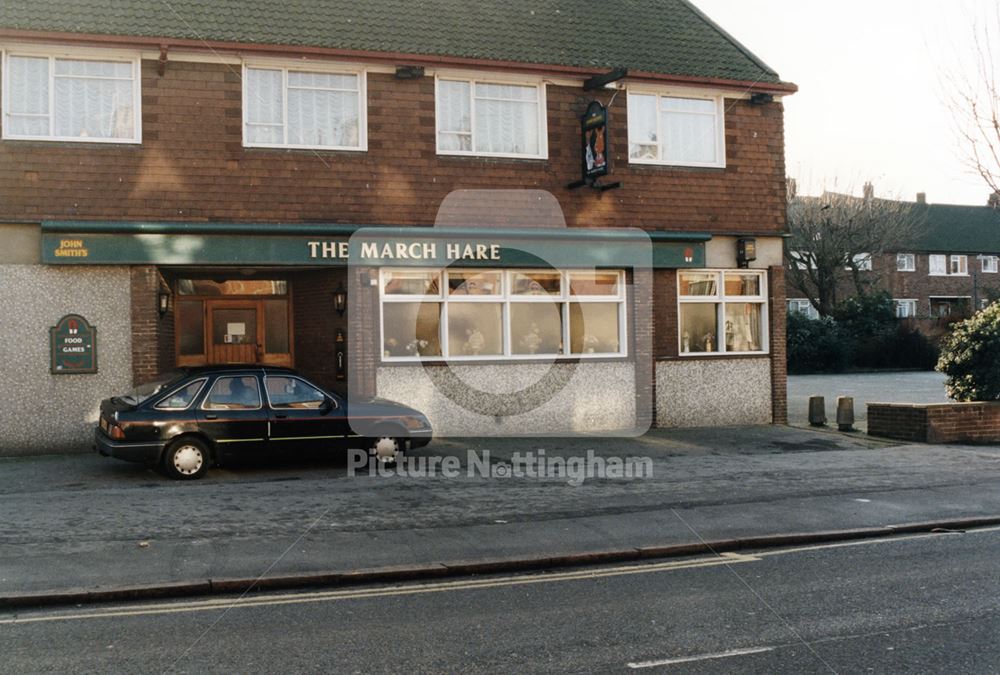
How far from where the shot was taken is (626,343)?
62.3ft

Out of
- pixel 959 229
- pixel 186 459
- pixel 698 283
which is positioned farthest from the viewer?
pixel 959 229

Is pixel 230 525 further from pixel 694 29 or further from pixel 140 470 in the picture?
pixel 694 29

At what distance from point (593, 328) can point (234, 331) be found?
6877 millimetres

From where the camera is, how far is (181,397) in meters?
13.1

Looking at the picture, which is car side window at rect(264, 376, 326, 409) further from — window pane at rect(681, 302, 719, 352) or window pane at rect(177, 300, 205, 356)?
window pane at rect(681, 302, 719, 352)

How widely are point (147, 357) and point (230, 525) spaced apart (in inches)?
251

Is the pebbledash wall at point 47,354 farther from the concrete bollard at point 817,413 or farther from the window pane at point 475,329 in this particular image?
the concrete bollard at point 817,413

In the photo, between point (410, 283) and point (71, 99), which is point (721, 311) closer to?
point (410, 283)

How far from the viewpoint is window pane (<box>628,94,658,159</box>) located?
1898 centimetres

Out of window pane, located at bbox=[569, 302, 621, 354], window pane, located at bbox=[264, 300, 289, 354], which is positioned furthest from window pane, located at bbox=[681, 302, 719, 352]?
window pane, located at bbox=[264, 300, 289, 354]

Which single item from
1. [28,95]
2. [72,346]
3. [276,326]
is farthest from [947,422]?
[28,95]

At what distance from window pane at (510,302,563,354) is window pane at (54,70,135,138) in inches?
292

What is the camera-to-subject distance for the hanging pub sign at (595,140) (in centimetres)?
1766

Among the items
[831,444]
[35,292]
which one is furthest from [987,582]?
[35,292]
